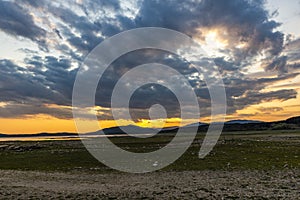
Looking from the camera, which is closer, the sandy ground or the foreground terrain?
the sandy ground

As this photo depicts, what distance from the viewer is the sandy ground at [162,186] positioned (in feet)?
67.0

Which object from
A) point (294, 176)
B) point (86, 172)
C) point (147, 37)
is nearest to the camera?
point (294, 176)

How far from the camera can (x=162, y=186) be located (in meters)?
24.0

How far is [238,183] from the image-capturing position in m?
23.9

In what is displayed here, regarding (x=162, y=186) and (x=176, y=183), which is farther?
(x=176, y=183)

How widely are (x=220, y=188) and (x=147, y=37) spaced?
144ft

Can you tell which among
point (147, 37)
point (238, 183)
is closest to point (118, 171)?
point (238, 183)

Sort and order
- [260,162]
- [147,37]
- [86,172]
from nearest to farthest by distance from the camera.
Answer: [86,172] < [260,162] < [147,37]

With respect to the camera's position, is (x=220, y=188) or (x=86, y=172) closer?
(x=220, y=188)

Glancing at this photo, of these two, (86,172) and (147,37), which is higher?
(147,37)

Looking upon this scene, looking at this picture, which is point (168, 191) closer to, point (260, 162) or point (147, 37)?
point (260, 162)

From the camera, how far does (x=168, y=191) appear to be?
2192cm

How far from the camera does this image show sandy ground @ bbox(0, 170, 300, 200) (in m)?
20.4

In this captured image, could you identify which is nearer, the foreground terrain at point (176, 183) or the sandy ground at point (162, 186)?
the sandy ground at point (162, 186)
